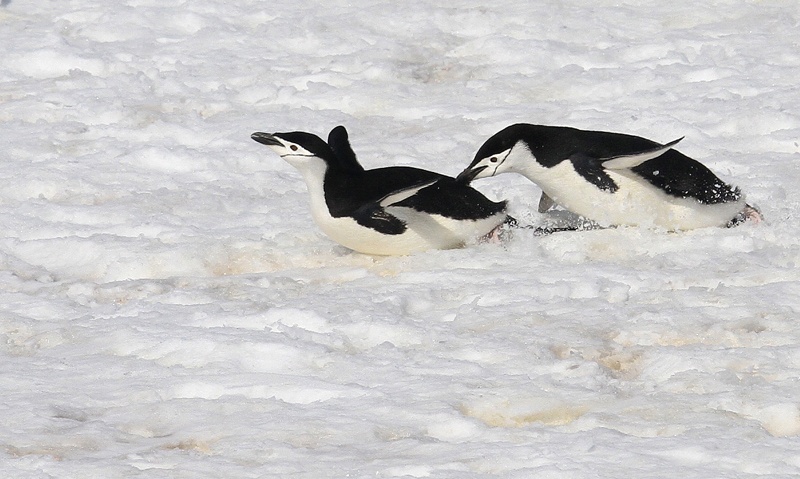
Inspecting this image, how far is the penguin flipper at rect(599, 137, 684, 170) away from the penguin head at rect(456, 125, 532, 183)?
1.00 ft

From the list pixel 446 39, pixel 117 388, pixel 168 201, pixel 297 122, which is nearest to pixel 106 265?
pixel 168 201

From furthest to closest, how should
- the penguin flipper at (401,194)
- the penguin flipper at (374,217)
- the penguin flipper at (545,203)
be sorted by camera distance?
the penguin flipper at (545,203) < the penguin flipper at (374,217) < the penguin flipper at (401,194)

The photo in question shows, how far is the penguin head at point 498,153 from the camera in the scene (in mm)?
4465

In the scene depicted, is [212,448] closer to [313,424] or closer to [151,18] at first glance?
[313,424]

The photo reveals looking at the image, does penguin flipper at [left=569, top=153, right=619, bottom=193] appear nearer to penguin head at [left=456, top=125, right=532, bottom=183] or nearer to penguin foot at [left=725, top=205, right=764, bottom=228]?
penguin head at [left=456, top=125, right=532, bottom=183]

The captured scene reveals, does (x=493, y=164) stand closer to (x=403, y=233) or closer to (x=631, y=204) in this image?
(x=403, y=233)

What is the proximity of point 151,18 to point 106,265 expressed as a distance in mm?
3912

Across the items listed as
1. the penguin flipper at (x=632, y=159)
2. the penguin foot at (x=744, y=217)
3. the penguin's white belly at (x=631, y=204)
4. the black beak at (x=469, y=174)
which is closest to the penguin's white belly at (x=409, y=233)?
the black beak at (x=469, y=174)

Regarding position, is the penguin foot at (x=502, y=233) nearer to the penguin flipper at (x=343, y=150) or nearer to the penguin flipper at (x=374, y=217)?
the penguin flipper at (x=374, y=217)

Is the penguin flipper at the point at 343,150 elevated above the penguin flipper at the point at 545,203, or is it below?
above

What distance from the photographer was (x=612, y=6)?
797cm

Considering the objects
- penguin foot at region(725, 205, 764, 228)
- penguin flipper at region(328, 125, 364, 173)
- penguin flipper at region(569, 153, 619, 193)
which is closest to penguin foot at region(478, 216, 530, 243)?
penguin flipper at region(569, 153, 619, 193)

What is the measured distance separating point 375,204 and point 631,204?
1.01 m

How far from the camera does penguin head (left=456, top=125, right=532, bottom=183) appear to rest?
4.46 meters
